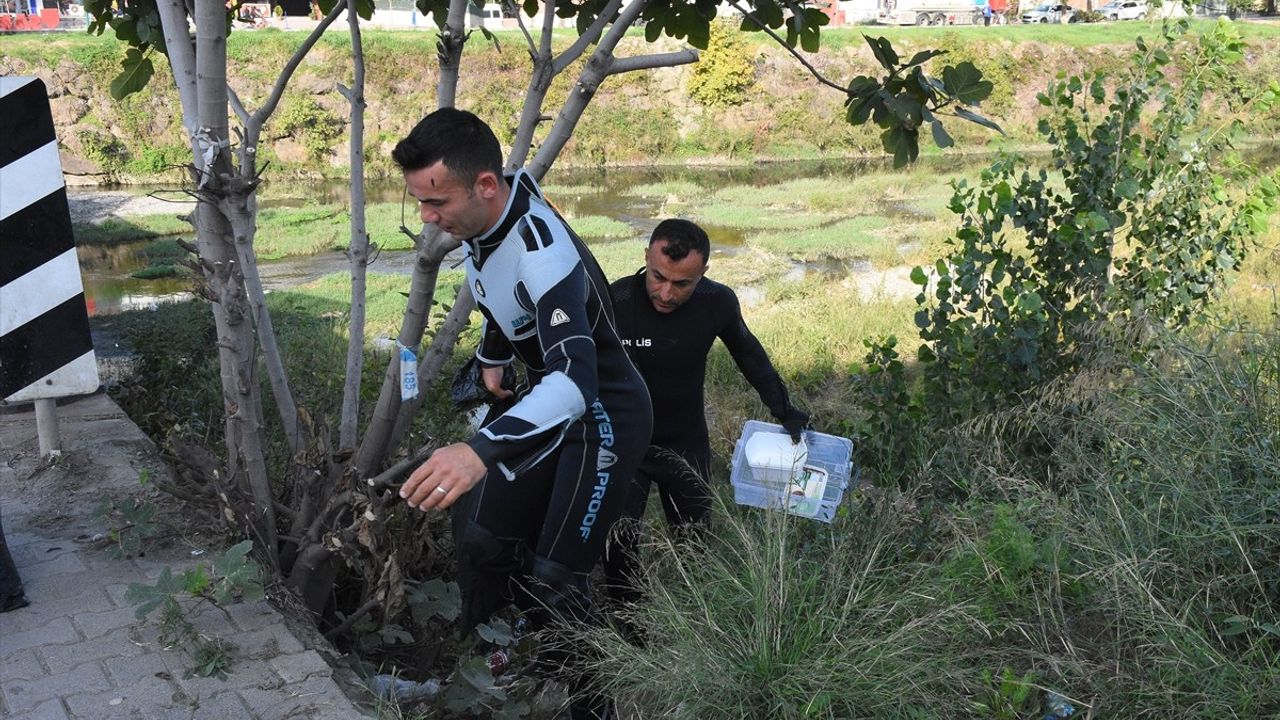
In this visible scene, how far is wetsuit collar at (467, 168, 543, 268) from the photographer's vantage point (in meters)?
3.17

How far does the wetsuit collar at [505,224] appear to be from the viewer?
10.4 feet

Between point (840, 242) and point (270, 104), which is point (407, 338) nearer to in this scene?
point (270, 104)

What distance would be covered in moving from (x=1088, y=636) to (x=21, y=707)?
2949 millimetres

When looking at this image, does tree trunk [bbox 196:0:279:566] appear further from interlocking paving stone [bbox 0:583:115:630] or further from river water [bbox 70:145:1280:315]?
river water [bbox 70:145:1280:315]

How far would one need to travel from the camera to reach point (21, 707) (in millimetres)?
2689

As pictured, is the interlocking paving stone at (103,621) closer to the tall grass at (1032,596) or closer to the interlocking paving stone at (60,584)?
the interlocking paving stone at (60,584)

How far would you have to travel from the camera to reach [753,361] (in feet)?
14.8

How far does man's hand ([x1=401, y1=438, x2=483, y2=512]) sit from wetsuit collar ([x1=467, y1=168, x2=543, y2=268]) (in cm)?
76

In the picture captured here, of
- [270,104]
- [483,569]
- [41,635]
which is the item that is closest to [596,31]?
[270,104]

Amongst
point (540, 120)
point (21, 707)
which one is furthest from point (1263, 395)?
point (21, 707)

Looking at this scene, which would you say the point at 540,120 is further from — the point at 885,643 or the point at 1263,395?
the point at 1263,395

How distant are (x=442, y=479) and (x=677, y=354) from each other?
1797 mm

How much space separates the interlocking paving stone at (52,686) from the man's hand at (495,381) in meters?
1.44

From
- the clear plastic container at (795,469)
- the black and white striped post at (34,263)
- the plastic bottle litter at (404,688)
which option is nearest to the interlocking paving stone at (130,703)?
the plastic bottle litter at (404,688)
